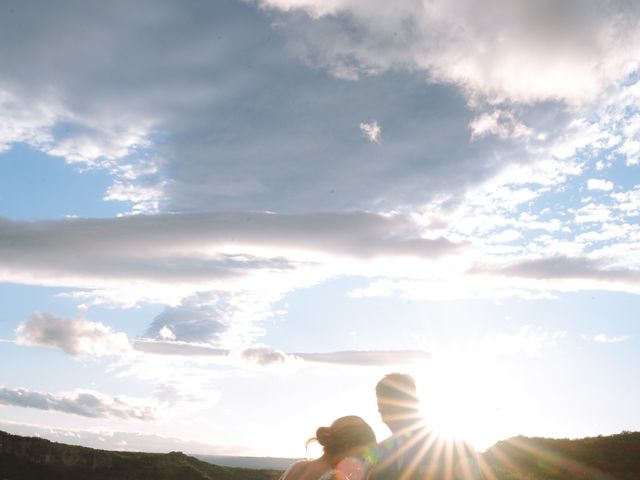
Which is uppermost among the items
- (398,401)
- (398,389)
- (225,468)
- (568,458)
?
(398,389)

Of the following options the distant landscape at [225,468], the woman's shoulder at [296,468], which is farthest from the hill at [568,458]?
the woman's shoulder at [296,468]

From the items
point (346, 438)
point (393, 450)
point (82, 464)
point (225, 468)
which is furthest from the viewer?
point (225, 468)

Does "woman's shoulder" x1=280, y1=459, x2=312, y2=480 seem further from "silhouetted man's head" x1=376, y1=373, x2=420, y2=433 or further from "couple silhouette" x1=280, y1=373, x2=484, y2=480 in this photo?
"silhouetted man's head" x1=376, y1=373, x2=420, y2=433

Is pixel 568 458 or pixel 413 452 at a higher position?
pixel 413 452

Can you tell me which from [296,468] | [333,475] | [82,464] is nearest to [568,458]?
[296,468]

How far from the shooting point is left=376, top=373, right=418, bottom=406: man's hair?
7.03m

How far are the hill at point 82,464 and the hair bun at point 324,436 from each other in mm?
71566

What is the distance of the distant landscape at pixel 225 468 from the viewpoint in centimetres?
2981

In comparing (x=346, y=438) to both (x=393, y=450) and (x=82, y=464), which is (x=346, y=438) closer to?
(x=393, y=450)

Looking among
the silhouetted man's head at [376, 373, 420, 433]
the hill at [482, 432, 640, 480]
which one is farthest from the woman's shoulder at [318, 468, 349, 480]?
the hill at [482, 432, 640, 480]

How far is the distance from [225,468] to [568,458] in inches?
A: 2870

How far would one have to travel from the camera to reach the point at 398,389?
7086 mm

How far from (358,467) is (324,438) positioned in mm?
528

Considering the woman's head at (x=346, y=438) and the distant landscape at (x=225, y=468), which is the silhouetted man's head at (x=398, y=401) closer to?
the woman's head at (x=346, y=438)
